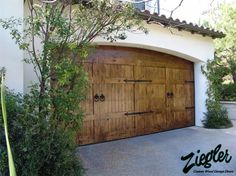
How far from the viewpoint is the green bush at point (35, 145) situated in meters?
3.69

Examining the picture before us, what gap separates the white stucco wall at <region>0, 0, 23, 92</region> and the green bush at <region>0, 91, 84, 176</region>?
2.64 ft

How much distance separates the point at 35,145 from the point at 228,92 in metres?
11.1

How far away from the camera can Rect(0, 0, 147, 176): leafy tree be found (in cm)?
377

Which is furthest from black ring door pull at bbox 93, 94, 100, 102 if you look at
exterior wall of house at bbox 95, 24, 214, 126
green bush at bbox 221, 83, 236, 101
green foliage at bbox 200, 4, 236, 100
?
→ green bush at bbox 221, 83, 236, 101

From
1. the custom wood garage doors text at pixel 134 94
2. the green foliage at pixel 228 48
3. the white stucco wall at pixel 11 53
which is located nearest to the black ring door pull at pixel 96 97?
the custom wood garage doors text at pixel 134 94

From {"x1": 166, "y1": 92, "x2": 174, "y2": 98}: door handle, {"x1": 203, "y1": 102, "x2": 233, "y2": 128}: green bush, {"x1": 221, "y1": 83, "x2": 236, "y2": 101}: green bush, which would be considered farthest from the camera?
{"x1": 221, "y1": 83, "x2": 236, "y2": 101}: green bush

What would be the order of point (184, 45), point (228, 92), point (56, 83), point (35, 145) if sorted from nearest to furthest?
point (35, 145), point (56, 83), point (184, 45), point (228, 92)

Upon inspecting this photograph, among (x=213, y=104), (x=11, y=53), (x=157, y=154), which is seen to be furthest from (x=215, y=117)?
(x=11, y=53)

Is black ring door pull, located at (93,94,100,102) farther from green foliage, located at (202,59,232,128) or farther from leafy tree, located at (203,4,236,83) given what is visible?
leafy tree, located at (203,4,236,83)

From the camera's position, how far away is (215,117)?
10.0 metres

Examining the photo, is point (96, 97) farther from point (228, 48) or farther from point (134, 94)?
point (228, 48)

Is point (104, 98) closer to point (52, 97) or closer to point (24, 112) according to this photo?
point (52, 97)

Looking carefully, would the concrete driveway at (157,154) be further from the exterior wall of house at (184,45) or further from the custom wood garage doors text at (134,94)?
the exterior wall of house at (184,45)

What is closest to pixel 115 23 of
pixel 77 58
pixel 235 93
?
pixel 77 58
